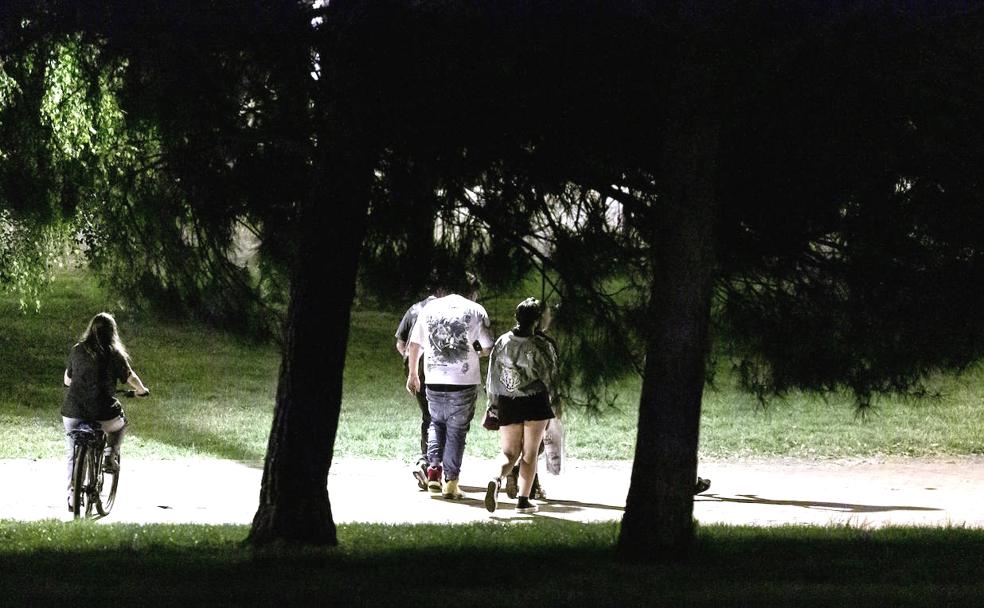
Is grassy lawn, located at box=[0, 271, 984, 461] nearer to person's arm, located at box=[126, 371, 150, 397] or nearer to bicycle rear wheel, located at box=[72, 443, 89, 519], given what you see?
person's arm, located at box=[126, 371, 150, 397]

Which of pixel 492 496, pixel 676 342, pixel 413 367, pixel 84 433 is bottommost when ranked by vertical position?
pixel 492 496

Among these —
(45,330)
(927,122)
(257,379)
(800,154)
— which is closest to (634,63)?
(800,154)

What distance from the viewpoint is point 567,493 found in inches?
475

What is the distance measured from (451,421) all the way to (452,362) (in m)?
0.44

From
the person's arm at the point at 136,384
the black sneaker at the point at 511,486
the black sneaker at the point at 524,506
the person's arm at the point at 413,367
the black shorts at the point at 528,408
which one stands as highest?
→ the person's arm at the point at 413,367

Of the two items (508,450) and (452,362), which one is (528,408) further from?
(452,362)

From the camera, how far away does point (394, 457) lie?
613 inches

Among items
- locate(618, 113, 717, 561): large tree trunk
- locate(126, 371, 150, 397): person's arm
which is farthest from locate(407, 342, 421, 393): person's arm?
locate(618, 113, 717, 561): large tree trunk

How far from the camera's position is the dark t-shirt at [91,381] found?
32.8ft

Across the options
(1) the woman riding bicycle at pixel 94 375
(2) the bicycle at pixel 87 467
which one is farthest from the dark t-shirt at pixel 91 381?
(2) the bicycle at pixel 87 467

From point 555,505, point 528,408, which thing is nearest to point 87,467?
point 528,408

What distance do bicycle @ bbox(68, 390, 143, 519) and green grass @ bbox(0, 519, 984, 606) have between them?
1.07m

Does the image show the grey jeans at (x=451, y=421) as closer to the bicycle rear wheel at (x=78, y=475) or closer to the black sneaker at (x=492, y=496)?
the black sneaker at (x=492, y=496)

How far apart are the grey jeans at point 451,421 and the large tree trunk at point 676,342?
156 inches
